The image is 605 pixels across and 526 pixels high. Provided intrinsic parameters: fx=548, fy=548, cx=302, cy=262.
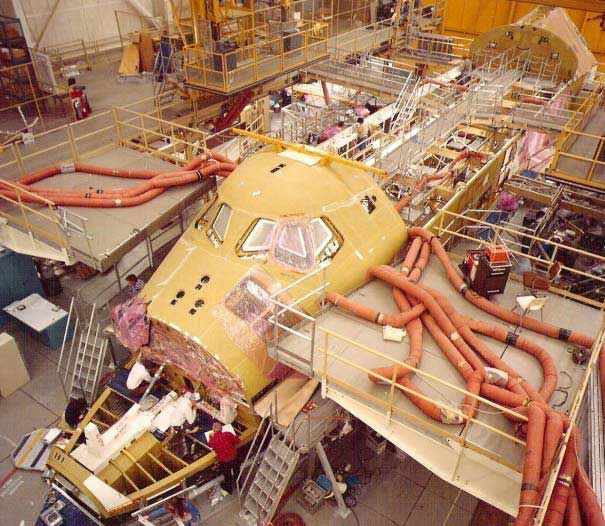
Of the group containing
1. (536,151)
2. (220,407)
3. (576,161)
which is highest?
(576,161)

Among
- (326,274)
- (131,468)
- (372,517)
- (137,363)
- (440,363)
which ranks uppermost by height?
(326,274)

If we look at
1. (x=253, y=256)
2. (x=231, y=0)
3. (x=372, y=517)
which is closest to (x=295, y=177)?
(x=253, y=256)

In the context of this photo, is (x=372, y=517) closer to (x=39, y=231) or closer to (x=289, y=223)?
(x=289, y=223)

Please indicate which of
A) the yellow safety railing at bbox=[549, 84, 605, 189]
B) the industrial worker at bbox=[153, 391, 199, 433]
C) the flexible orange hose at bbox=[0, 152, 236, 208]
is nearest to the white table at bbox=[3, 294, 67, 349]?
the flexible orange hose at bbox=[0, 152, 236, 208]

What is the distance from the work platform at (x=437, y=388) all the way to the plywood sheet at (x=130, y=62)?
71.9 ft

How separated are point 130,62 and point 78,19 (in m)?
4.04

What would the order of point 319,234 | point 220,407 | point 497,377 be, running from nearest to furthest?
point 497,377
point 220,407
point 319,234

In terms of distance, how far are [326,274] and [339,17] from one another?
30671 millimetres

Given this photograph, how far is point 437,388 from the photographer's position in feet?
34.3

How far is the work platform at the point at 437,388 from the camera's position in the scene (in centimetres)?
941

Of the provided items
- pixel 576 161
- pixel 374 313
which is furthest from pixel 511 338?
pixel 576 161

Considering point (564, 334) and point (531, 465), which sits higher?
point (531, 465)

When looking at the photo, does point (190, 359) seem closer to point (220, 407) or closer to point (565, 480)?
point (220, 407)

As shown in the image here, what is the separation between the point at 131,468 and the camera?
11172 mm
